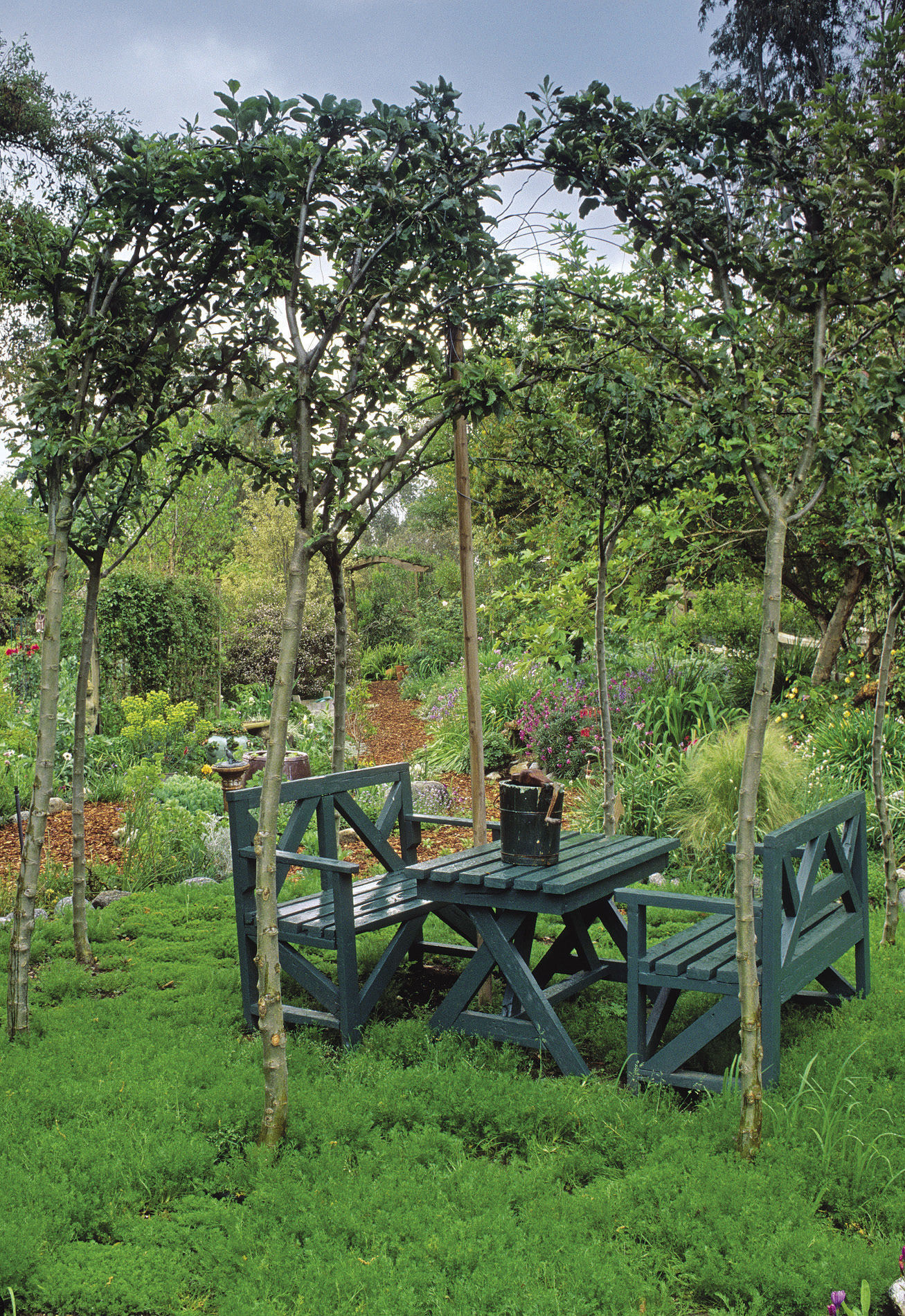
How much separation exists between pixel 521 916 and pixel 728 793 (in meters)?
2.83

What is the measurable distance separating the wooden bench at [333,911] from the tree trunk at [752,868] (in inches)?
57.0

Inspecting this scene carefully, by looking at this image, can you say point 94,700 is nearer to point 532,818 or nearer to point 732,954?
point 532,818

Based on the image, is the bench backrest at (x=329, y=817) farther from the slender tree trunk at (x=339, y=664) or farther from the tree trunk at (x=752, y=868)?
the tree trunk at (x=752, y=868)

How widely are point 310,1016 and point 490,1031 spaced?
75cm

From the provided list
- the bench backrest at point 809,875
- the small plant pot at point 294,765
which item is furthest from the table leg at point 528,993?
the small plant pot at point 294,765

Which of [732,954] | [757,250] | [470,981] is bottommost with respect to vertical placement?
[470,981]

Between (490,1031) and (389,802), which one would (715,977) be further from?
(389,802)

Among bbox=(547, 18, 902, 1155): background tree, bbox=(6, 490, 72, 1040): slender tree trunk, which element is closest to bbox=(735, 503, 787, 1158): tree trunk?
bbox=(547, 18, 902, 1155): background tree

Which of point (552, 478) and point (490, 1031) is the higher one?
point (552, 478)

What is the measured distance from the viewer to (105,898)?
18.2 ft

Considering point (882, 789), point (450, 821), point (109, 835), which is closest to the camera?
point (450, 821)

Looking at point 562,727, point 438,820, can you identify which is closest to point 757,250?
point 438,820

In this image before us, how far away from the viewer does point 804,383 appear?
2.79 m

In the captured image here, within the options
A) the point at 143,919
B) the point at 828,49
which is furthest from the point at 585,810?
the point at 828,49
